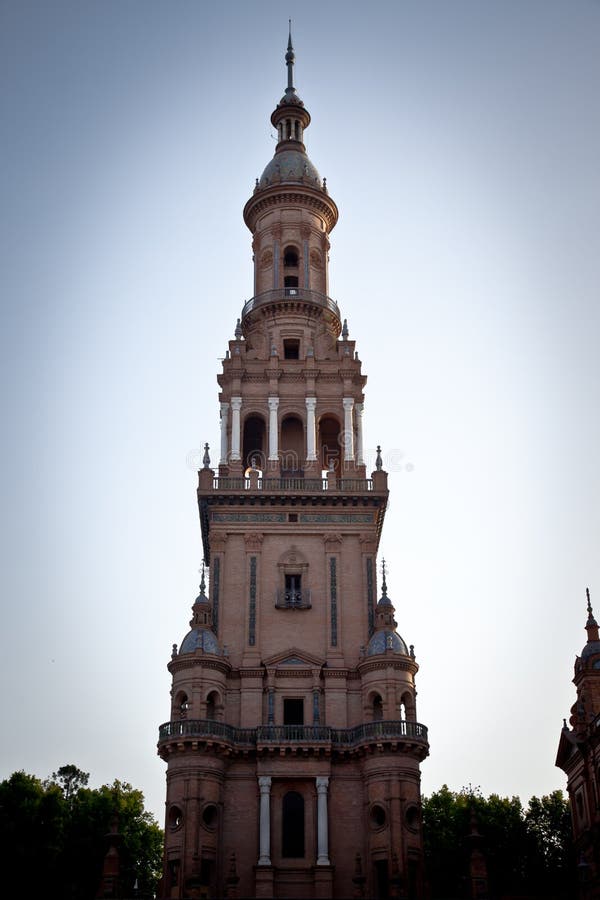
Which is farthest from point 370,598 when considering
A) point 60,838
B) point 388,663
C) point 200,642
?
point 60,838

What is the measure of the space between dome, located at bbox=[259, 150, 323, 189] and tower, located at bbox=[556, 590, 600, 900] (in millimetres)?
28927

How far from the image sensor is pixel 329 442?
2263 inches

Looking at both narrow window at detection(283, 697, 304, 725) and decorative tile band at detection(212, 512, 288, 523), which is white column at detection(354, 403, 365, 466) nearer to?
decorative tile band at detection(212, 512, 288, 523)

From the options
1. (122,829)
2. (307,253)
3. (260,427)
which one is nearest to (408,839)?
(260,427)

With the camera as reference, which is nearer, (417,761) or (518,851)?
(417,761)

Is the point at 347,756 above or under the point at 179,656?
under

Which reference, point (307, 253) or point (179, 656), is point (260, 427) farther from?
point (179, 656)

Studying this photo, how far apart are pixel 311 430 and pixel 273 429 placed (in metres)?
1.95

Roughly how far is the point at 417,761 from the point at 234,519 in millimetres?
14015

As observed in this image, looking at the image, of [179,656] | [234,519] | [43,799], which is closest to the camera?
[179,656]

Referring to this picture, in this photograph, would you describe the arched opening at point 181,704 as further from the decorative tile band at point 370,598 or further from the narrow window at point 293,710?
the decorative tile band at point 370,598

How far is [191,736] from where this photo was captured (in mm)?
43375

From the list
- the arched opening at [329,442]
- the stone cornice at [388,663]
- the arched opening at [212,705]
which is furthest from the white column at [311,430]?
the arched opening at [212,705]

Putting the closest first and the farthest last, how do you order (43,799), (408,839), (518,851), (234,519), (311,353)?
(408,839), (234,519), (311,353), (43,799), (518,851)
